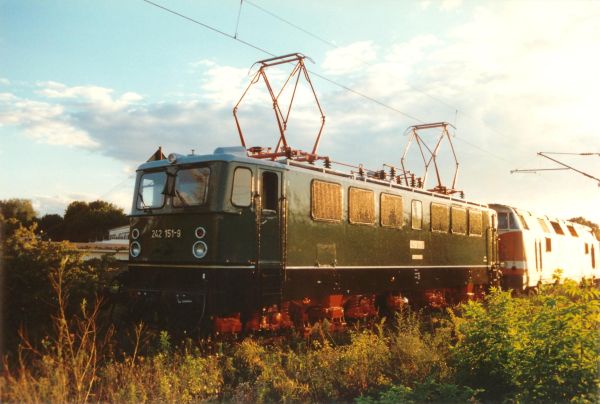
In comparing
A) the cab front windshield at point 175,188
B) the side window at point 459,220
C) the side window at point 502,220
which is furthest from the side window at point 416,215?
the side window at point 502,220

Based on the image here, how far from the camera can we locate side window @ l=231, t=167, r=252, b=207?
Result: 34.2 ft

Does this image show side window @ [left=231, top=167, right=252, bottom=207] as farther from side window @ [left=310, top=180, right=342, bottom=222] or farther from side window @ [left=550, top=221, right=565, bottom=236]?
side window @ [left=550, top=221, right=565, bottom=236]

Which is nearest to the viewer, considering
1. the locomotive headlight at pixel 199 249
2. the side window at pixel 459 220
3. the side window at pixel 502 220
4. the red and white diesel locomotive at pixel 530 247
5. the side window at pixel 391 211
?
the locomotive headlight at pixel 199 249

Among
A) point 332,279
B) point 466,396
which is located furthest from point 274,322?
point 466,396

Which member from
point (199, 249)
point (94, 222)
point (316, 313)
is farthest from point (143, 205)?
point (94, 222)

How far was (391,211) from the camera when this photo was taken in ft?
47.1

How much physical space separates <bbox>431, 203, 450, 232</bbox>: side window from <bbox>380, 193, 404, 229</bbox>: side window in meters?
1.89

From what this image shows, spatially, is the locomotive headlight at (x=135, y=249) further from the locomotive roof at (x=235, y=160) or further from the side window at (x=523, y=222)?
the side window at (x=523, y=222)

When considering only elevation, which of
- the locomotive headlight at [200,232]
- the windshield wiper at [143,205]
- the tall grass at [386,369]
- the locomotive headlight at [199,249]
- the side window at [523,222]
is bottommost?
the tall grass at [386,369]

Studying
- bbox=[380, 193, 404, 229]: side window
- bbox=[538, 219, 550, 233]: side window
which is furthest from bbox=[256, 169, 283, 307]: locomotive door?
bbox=[538, 219, 550, 233]: side window

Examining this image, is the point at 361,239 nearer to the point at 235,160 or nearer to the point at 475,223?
the point at 235,160

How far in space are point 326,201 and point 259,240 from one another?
7.36ft

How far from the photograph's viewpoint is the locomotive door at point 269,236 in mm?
10445

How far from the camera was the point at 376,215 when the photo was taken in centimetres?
1377
